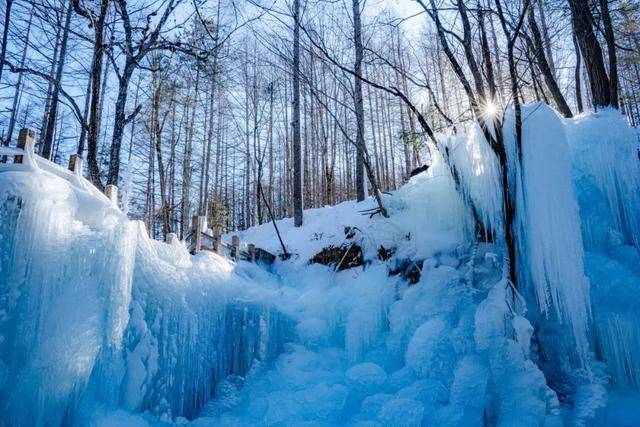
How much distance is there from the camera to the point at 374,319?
402 cm

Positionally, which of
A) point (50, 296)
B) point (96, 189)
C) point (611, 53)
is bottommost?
point (50, 296)

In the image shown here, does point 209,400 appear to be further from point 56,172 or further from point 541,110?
point 541,110

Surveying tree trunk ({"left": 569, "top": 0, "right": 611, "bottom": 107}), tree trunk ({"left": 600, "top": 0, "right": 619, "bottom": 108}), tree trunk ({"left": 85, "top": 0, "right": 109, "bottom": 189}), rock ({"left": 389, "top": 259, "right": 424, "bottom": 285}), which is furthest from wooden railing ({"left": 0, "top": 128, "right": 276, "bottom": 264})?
tree trunk ({"left": 600, "top": 0, "right": 619, "bottom": 108})

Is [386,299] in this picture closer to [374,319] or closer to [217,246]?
[374,319]

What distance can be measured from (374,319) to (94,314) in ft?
8.77

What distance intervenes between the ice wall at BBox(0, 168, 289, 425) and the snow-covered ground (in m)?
0.01

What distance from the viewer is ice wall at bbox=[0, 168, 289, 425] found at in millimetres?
2178

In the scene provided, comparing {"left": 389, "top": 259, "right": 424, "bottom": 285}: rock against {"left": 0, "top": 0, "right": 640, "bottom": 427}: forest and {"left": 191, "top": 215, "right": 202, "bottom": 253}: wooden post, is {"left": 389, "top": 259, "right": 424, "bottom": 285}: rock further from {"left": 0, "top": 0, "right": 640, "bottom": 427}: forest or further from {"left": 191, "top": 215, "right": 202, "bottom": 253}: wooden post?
{"left": 191, "top": 215, "right": 202, "bottom": 253}: wooden post

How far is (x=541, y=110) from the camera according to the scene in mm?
3264

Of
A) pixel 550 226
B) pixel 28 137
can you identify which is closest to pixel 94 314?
pixel 28 137

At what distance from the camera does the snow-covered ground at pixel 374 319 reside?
7.60ft

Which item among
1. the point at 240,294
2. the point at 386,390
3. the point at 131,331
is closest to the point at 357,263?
the point at 240,294

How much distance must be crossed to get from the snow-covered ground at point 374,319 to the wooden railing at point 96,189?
97 mm

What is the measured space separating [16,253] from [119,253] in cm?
62
